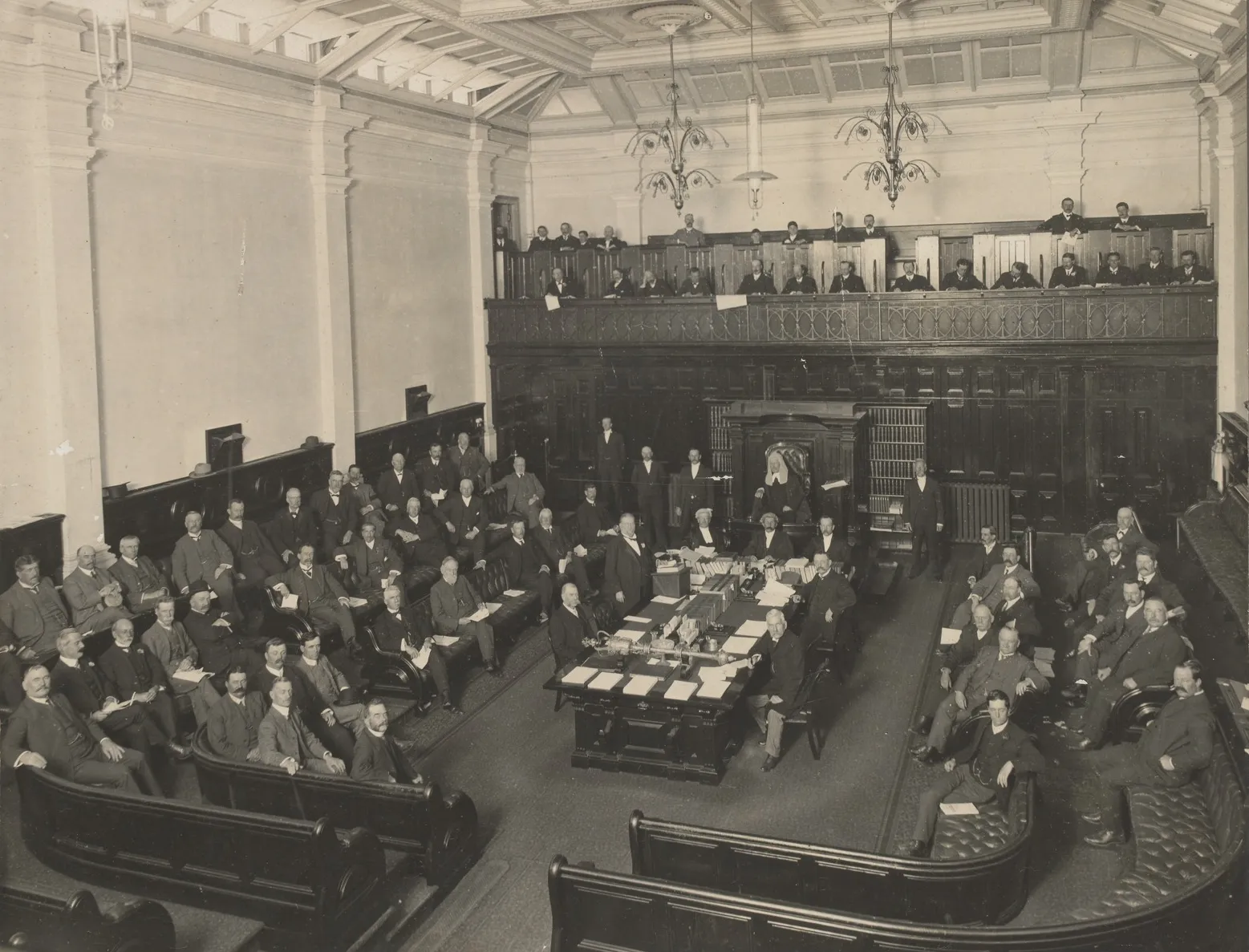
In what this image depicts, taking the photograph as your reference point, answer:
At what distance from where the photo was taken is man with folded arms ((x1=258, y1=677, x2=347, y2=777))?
849 cm

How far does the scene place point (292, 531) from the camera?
13.7 m

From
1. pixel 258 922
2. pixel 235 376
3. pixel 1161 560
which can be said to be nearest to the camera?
pixel 258 922

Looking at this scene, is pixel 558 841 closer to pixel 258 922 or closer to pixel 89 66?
pixel 258 922

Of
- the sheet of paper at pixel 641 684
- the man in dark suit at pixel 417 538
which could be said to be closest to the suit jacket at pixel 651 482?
the man in dark suit at pixel 417 538

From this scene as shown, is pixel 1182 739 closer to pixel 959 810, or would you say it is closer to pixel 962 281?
pixel 959 810

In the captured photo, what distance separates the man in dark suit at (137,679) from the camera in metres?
9.60

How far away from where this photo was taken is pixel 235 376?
14.0 meters

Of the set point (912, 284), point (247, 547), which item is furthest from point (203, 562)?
point (912, 284)

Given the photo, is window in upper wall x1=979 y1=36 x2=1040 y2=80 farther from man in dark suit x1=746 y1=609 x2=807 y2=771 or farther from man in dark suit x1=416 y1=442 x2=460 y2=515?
man in dark suit x1=746 y1=609 x2=807 y2=771

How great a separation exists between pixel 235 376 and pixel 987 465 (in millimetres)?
10977

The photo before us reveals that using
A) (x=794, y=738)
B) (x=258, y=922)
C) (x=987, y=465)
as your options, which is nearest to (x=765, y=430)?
(x=987, y=465)

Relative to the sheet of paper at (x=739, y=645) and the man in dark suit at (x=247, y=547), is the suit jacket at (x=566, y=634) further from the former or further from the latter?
the man in dark suit at (x=247, y=547)

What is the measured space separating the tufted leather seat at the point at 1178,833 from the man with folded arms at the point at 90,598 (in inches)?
339

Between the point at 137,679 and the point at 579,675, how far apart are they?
12.6ft
